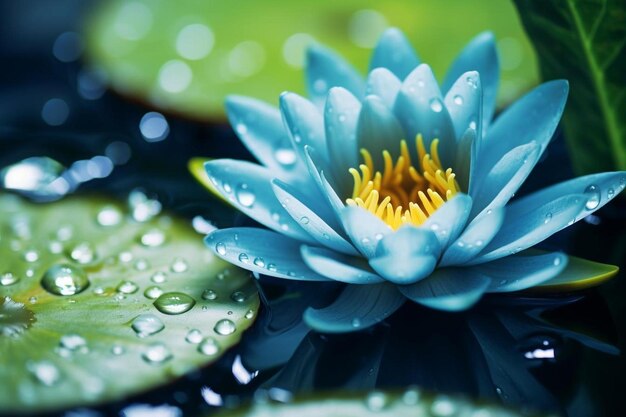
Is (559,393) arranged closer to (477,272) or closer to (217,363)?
(477,272)

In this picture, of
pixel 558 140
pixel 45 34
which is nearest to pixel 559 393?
pixel 558 140

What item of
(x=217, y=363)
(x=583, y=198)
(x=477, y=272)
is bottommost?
(x=217, y=363)

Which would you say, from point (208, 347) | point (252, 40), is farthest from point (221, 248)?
point (252, 40)

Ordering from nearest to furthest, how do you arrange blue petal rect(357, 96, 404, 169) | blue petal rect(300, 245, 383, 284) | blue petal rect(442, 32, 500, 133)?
blue petal rect(300, 245, 383, 284), blue petal rect(357, 96, 404, 169), blue petal rect(442, 32, 500, 133)

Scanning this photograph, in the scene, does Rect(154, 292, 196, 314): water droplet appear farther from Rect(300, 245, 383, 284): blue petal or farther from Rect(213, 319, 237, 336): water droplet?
Rect(300, 245, 383, 284): blue petal

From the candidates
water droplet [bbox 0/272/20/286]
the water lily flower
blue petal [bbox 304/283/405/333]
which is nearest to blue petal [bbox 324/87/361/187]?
the water lily flower
